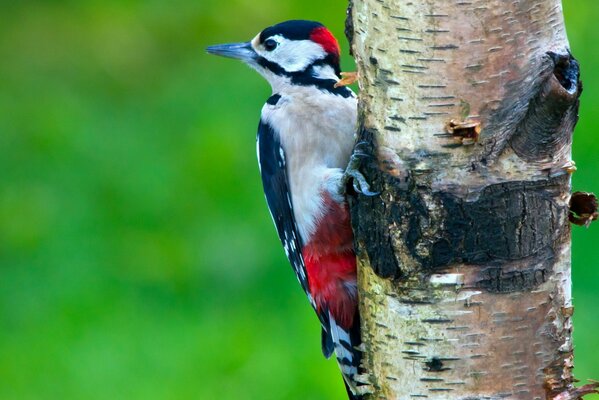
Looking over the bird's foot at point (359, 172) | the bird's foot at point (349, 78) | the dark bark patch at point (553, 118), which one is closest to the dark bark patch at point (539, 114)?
the dark bark patch at point (553, 118)

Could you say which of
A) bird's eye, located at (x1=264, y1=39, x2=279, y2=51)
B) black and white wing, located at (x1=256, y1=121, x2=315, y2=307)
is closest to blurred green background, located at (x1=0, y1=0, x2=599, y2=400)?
black and white wing, located at (x1=256, y1=121, x2=315, y2=307)

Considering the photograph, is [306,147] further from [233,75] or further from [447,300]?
[233,75]

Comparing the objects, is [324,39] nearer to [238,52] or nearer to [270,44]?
[270,44]

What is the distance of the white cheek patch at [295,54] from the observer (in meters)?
3.98

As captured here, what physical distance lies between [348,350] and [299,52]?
3.56 ft

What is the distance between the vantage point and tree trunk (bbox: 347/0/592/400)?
2633 mm

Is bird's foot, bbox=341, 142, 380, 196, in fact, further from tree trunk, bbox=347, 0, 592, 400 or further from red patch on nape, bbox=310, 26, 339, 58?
red patch on nape, bbox=310, 26, 339, 58

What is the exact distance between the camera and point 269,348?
570cm

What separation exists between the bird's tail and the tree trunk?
0.60 metres

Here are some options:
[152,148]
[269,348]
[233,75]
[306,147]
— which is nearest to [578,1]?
[233,75]

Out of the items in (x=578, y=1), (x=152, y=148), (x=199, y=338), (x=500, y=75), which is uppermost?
(x=500, y=75)

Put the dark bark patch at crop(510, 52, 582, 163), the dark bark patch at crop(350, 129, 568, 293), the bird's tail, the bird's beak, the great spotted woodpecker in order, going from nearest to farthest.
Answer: the dark bark patch at crop(510, 52, 582, 163)
the dark bark patch at crop(350, 129, 568, 293)
the bird's tail
the great spotted woodpecker
the bird's beak

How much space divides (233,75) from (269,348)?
2819mm

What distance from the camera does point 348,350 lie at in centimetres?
363
